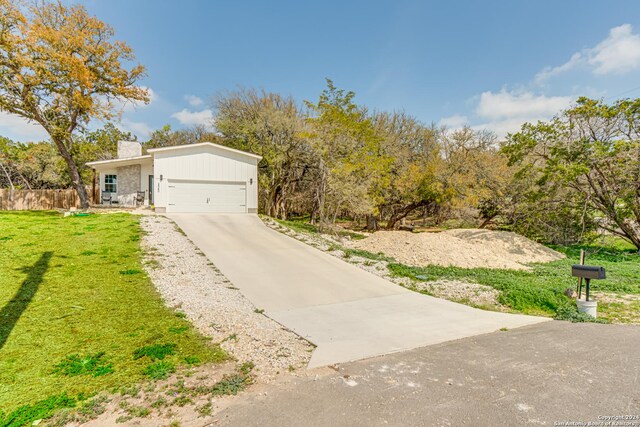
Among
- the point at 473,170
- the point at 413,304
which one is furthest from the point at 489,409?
the point at 473,170

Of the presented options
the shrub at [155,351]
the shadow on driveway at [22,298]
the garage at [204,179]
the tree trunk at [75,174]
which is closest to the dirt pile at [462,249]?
the garage at [204,179]

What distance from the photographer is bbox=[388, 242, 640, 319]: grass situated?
20.2 feet

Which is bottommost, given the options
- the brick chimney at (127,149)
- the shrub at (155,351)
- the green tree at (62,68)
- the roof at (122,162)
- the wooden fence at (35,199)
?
the shrub at (155,351)

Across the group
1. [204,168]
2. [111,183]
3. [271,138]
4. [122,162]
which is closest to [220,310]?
[204,168]

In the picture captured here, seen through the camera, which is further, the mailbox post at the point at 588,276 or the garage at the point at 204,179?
the garage at the point at 204,179

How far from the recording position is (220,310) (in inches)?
212

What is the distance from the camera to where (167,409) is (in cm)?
275

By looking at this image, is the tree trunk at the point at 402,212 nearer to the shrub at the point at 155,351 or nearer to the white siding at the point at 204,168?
the white siding at the point at 204,168

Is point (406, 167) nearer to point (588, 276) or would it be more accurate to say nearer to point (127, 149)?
point (588, 276)

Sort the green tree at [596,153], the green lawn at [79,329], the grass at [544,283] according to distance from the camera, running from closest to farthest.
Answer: the green lawn at [79,329], the grass at [544,283], the green tree at [596,153]

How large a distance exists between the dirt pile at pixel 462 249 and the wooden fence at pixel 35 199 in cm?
1886

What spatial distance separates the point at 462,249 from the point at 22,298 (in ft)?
37.3

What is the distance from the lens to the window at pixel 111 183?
18250mm

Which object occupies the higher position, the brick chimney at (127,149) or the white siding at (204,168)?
the brick chimney at (127,149)
